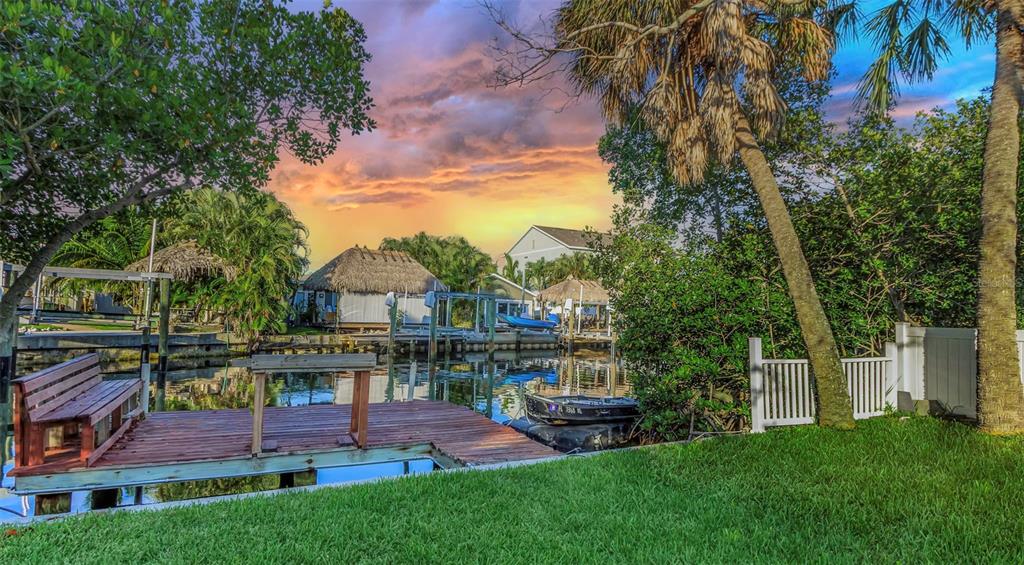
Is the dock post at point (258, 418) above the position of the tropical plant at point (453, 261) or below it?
below

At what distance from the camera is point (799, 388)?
7250 millimetres

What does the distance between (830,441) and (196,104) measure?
28.2ft

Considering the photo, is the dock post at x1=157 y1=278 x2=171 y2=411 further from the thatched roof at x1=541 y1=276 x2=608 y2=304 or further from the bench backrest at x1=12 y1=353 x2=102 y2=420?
the thatched roof at x1=541 y1=276 x2=608 y2=304

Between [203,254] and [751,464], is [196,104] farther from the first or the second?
[203,254]

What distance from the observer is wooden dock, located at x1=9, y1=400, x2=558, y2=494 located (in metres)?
5.21

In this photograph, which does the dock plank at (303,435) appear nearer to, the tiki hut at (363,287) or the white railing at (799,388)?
the white railing at (799,388)

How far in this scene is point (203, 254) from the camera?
24.7m

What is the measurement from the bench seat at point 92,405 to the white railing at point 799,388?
7.23m

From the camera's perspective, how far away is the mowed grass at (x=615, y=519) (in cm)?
321

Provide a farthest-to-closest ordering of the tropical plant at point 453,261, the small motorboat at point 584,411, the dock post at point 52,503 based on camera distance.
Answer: the tropical plant at point 453,261 < the small motorboat at point 584,411 < the dock post at point 52,503

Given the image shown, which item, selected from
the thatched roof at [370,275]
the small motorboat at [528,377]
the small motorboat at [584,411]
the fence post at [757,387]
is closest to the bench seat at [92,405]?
the small motorboat at [584,411]

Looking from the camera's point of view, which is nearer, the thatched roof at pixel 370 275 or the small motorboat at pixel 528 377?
the small motorboat at pixel 528 377

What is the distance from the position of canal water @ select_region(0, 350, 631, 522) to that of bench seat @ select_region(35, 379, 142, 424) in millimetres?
1218

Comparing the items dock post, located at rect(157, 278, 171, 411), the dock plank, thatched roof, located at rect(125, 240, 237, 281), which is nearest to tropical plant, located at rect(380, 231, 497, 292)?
thatched roof, located at rect(125, 240, 237, 281)
